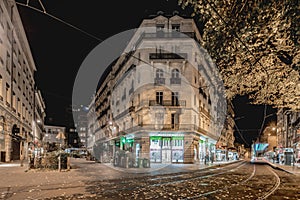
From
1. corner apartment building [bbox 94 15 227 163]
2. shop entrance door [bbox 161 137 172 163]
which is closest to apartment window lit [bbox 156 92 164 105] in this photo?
corner apartment building [bbox 94 15 227 163]

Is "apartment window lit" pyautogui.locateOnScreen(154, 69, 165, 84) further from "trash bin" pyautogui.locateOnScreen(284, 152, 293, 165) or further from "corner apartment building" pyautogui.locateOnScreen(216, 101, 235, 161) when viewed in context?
"corner apartment building" pyautogui.locateOnScreen(216, 101, 235, 161)

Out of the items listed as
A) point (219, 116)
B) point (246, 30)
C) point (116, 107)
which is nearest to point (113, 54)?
point (116, 107)

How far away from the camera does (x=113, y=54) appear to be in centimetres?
5525

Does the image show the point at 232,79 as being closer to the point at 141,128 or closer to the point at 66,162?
the point at 66,162

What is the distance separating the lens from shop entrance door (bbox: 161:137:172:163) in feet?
143

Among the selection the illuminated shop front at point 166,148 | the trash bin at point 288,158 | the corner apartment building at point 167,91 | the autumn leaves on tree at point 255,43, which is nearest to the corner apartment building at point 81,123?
the corner apartment building at point 167,91

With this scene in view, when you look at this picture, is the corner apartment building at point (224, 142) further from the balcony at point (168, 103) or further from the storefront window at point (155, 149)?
the balcony at point (168, 103)

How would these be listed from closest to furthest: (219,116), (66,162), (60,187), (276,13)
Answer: (276,13)
(60,187)
(66,162)
(219,116)

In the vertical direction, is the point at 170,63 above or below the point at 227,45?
above

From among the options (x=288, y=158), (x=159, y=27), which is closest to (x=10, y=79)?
(x=159, y=27)

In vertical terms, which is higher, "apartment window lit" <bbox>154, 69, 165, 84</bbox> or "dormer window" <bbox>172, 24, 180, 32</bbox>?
"dormer window" <bbox>172, 24, 180, 32</bbox>

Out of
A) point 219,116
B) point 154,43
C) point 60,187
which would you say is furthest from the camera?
point 219,116

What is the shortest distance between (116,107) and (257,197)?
50.9m

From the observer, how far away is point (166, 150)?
43812mm
